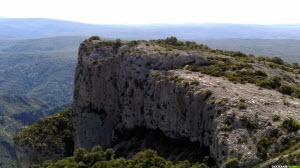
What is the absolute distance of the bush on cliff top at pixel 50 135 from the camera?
150 ft

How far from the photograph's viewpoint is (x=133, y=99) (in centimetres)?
3584

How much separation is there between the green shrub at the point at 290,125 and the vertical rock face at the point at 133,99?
5.12m

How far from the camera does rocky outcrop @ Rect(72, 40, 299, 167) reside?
21328 millimetres

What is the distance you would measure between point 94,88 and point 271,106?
2606cm

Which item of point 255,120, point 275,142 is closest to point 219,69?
point 255,120

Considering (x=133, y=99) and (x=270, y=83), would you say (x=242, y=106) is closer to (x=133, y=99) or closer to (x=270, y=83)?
(x=270, y=83)

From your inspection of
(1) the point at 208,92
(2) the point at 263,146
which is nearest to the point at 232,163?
(2) the point at 263,146

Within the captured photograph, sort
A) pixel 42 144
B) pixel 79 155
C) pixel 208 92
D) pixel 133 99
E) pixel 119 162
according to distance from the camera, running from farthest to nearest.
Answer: pixel 42 144 → pixel 133 99 → pixel 79 155 → pixel 208 92 → pixel 119 162

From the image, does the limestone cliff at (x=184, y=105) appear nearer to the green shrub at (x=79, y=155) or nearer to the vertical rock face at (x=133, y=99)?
the vertical rock face at (x=133, y=99)

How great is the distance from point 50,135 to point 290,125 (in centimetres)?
3761

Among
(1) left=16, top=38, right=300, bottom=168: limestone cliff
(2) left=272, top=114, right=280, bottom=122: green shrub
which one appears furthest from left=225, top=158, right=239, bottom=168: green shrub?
(2) left=272, top=114, right=280, bottom=122: green shrub

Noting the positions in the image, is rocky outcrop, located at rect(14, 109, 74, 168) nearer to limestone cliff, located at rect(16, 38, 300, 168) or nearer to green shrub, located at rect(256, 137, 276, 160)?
limestone cliff, located at rect(16, 38, 300, 168)

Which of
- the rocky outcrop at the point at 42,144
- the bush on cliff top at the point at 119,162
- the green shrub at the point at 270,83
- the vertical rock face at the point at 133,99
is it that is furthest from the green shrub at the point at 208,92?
the rocky outcrop at the point at 42,144

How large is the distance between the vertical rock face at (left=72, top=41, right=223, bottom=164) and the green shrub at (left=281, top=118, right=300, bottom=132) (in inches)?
202
